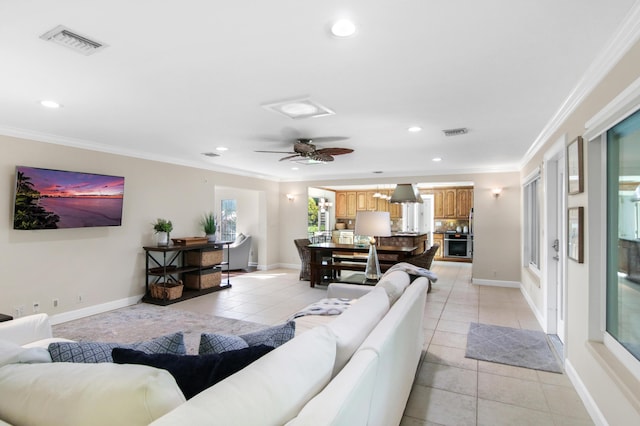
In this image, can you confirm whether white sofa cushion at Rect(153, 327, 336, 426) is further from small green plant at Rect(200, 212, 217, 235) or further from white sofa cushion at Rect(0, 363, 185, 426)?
small green plant at Rect(200, 212, 217, 235)

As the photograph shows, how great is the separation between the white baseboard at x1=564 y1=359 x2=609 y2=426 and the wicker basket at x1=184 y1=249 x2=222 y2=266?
17.2 feet

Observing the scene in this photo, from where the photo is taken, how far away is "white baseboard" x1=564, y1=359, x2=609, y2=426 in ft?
7.38

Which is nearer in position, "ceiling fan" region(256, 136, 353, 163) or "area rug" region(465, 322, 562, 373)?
"area rug" region(465, 322, 562, 373)

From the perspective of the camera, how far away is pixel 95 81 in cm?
260

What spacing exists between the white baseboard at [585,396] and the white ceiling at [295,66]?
90.5 inches

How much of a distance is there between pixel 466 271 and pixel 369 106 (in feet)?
22.5

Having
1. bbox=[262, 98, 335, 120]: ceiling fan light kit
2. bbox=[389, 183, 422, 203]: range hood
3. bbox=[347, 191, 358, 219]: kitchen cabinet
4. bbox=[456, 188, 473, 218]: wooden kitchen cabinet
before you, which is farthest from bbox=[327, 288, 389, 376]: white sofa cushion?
bbox=[347, 191, 358, 219]: kitchen cabinet

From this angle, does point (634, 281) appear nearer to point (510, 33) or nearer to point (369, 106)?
point (510, 33)

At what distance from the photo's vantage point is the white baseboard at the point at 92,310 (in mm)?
4367

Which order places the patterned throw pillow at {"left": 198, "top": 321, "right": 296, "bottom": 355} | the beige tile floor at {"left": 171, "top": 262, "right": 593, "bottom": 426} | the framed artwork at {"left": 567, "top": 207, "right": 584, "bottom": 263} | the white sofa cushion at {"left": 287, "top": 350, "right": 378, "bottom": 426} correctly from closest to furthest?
the white sofa cushion at {"left": 287, "top": 350, "right": 378, "bottom": 426}
the patterned throw pillow at {"left": 198, "top": 321, "right": 296, "bottom": 355}
the beige tile floor at {"left": 171, "top": 262, "right": 593, "bottom": 426}
the framed artwork at {"left": 567, "top": 207, "right": 584, "bottom": 263}

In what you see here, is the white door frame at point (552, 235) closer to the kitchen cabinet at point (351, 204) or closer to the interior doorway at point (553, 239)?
the interior doorway at point (553, 239)

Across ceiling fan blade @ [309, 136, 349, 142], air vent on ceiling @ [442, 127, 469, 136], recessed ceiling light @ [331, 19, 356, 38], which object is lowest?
recessed ceiling light @ [331, 19, 356, 38]

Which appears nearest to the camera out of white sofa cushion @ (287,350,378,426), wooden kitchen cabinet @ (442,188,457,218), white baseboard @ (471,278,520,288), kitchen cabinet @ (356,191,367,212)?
white sofa cushion @ (287,350,378,426)

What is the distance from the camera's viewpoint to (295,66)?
2.32 meters
